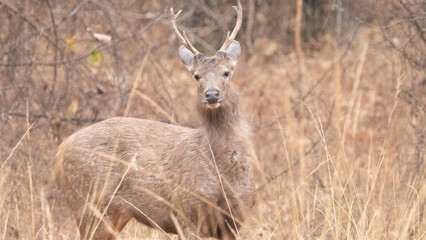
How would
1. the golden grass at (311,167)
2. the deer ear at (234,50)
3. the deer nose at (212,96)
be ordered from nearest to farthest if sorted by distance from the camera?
1. the golden grass at (311,167)
2. the deer nose at (212,96)
3. the deer ear at (234,50)

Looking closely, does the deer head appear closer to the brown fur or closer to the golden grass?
the brown fur

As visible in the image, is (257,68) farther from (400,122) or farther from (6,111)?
(6,111)

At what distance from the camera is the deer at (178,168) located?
5617 millimetres

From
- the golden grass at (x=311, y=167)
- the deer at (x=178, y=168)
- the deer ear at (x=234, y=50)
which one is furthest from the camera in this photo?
the deer ear at (x=234, y=50)

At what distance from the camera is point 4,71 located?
27.7 ft

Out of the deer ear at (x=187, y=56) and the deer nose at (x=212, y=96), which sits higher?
the deer ear at (x=187, y=56)

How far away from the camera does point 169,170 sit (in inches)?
237

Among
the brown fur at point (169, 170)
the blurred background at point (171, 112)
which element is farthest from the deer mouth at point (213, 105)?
the blurred background at point (171, 112)

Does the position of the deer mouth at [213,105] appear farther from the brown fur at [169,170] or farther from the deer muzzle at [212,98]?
the brown fur at [169,170]

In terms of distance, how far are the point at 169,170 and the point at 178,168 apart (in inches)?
4.5

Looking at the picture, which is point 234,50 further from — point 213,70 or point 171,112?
point 171,112

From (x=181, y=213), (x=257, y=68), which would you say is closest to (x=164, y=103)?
(x=181, y=213)

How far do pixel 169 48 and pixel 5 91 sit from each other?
4655 millimetres

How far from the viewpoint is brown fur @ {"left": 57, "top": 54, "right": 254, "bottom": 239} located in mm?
5629
